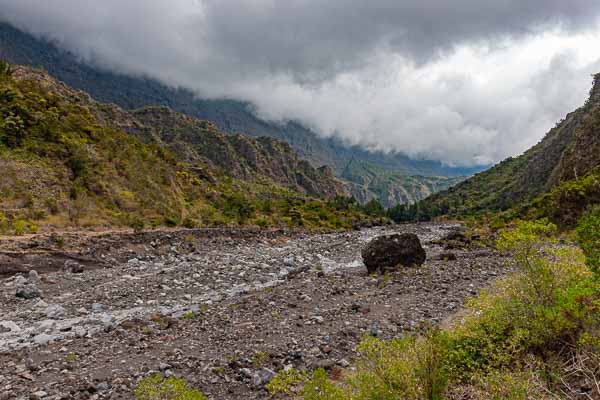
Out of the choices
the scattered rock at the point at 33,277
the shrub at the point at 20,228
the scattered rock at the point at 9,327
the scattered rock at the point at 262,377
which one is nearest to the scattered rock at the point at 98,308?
the scattered rock at the point at 9,327

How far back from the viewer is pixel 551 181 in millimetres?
69250

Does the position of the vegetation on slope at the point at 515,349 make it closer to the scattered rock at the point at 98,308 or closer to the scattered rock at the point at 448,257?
the scattered rock at the point at 98,308

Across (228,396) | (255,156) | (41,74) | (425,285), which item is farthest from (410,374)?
(255,156)

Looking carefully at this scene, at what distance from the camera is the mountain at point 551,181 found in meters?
32.2

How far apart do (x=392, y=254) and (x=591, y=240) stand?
561 inches

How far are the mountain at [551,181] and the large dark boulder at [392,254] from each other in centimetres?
1852

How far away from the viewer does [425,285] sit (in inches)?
636

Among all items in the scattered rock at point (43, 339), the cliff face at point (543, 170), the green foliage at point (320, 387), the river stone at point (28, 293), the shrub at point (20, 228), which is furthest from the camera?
the cliff face at point (543, 170)

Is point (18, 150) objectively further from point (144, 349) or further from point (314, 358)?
point (314, 358)

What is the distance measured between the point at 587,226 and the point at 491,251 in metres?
20.7

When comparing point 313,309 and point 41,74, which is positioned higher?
point 41,74

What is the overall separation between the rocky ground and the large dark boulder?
109 cm

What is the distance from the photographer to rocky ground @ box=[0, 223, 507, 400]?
8461 millimetres

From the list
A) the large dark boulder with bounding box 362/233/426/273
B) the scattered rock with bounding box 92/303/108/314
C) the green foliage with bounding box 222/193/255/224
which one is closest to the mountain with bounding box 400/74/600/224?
the large dark boulder with bounding box 362/233/426/273
